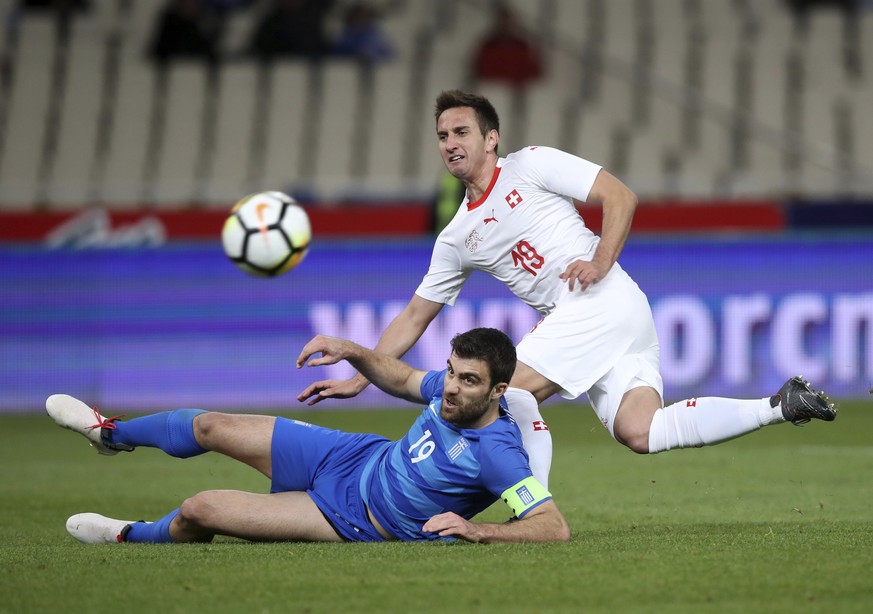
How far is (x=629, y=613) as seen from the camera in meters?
4.23

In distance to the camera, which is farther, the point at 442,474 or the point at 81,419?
the point at 81,419

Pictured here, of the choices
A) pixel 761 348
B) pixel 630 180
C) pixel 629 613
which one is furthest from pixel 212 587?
pixel 630 180

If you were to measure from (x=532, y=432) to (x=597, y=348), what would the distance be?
0.53 meters

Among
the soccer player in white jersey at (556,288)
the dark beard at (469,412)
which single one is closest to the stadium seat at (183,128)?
the soccer player in white jersey at (556,288)

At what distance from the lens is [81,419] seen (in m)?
5.97

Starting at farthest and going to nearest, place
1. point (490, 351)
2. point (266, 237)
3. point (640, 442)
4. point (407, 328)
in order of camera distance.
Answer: point (266, 237) < point (407, 328) < point (640, 442) < point (490, 351)

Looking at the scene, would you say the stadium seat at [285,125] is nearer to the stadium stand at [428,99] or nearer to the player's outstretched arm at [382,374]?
the stadium stand at [428,99]

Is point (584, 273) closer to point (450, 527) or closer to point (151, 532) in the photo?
point (450, 527)

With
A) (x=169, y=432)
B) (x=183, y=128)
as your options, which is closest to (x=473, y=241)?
(x=169, y=432)

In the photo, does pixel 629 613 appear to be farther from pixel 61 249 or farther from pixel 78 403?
pixel 61 249

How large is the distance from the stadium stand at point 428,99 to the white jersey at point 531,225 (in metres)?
8.47

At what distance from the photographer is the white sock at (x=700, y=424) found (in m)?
5.77

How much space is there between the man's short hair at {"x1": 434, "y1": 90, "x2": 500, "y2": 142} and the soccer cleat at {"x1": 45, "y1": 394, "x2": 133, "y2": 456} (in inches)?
77.5

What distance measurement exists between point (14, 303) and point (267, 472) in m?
7.05
